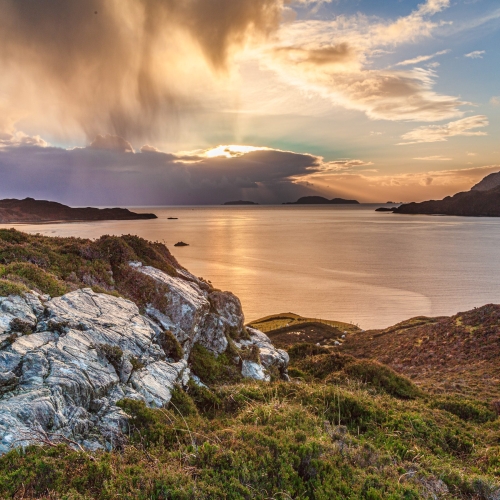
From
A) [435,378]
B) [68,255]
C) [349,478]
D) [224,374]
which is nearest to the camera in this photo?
[349,478]

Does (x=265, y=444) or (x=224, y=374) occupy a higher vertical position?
(x=265, y=444)

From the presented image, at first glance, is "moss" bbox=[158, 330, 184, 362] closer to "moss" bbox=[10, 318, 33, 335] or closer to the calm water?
"moss" bbox=[10, 318, 33, 335]

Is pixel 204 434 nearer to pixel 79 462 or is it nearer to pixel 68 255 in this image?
pixel 79 462

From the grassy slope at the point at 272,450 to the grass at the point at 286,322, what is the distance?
2588 cm

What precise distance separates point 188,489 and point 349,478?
334 cm

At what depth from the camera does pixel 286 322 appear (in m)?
42.7

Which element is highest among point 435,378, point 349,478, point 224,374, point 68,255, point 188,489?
point 68,255

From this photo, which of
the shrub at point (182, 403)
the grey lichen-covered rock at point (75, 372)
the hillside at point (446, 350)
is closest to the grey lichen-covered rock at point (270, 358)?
the grey lichen-covered rock at point (75, 372)

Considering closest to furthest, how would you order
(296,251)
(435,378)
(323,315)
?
(435,378), (323,315), (296,251)

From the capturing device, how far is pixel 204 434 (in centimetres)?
784

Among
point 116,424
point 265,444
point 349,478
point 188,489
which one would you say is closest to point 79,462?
point 116,424

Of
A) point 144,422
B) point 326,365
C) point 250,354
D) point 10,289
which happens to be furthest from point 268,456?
point 326,365

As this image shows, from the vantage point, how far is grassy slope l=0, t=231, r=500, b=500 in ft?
19.4

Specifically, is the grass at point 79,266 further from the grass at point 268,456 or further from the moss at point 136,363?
the grass at point 268,456
